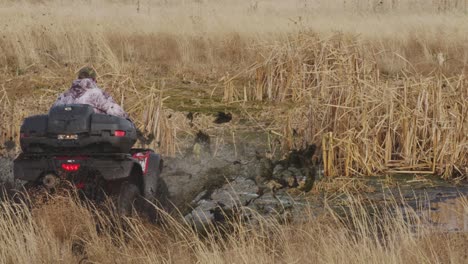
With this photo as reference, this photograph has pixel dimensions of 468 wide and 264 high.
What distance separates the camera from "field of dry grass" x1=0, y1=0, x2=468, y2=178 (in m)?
10.7

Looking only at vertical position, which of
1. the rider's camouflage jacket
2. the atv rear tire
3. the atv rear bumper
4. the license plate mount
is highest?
the rider's camouflage jacket

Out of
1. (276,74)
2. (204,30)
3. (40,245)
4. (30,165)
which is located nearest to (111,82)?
(276,74)

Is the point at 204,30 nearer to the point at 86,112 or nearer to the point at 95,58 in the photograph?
the point at 95,58

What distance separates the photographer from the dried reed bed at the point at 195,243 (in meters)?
5.80

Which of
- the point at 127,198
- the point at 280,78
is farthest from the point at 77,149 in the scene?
the point at 280,78

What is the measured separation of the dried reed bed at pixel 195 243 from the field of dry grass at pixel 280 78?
3.48m

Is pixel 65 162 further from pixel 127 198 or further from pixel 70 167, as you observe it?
pixel 127 198

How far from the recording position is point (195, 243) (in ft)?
21.3

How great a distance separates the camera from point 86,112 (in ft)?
24.3

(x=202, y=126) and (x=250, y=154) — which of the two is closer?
(x=250, y=154)

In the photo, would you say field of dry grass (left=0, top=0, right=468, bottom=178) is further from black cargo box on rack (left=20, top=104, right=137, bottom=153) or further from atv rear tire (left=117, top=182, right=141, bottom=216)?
black cargo box on rack (left=20, top=104, right=137, bottom=153)

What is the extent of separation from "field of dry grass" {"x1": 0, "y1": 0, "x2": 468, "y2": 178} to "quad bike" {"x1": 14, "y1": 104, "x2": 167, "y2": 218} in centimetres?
351

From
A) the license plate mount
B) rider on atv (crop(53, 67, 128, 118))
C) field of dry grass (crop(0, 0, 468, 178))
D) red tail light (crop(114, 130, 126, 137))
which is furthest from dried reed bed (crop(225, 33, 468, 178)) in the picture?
the license plate mount

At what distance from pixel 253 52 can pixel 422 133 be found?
7.15 meters
